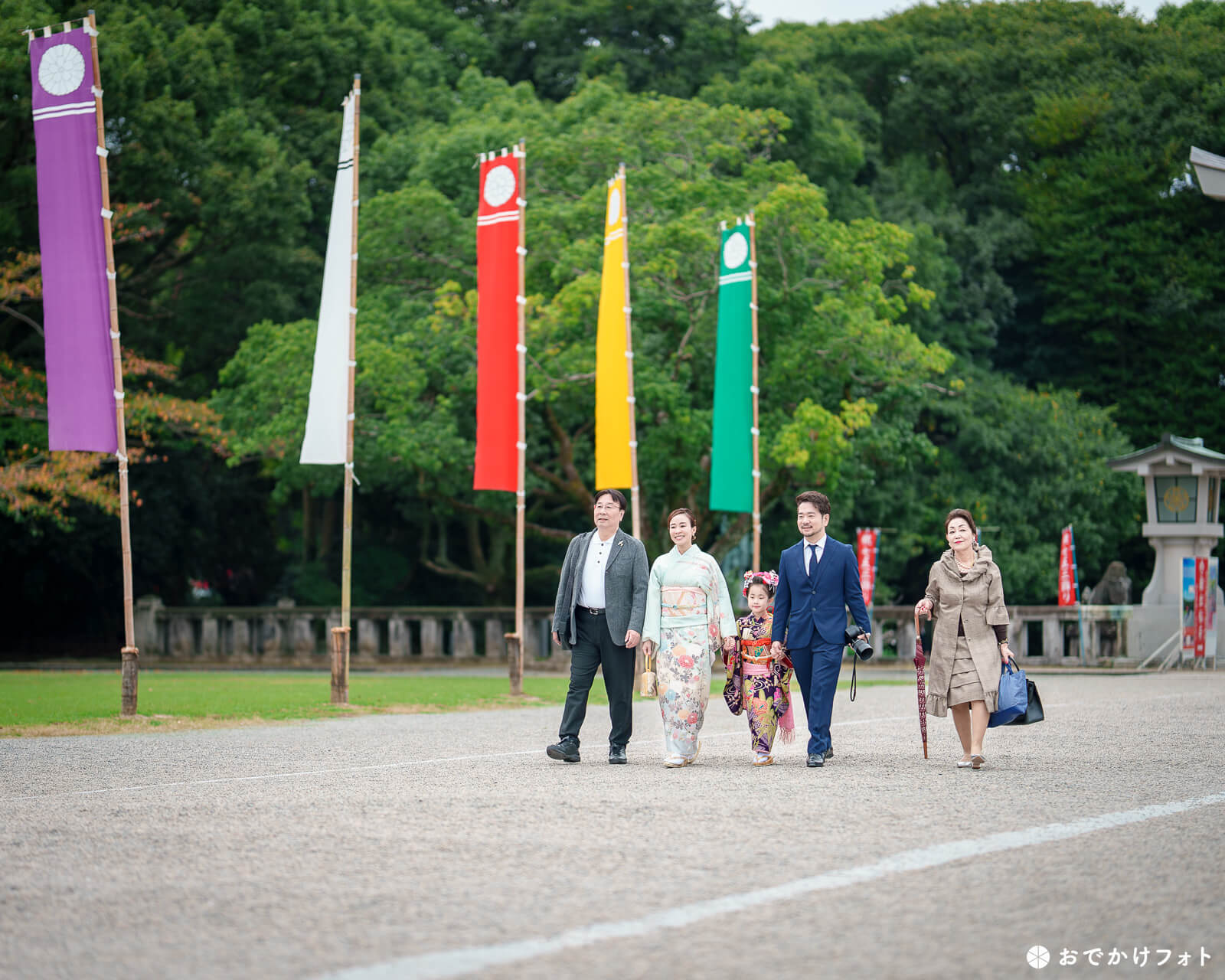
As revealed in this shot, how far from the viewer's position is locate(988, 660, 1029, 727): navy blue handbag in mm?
10250

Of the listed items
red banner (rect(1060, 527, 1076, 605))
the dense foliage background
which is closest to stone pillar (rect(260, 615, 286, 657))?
the dense foliage background

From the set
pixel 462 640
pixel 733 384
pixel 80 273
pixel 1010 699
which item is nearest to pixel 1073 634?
pixel 733 384

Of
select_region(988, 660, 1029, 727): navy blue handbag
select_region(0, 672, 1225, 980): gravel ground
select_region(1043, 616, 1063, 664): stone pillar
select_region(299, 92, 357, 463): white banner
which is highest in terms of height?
select_region(299, 92, 357, 463): white banner

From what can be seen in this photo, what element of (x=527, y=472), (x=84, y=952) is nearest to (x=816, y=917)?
(x=84, y=952)

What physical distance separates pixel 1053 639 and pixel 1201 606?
268 cm

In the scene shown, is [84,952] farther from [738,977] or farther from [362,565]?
[362,565]

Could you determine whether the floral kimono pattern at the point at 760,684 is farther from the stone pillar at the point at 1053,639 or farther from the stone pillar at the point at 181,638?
the stone pillar at the point at 181,638

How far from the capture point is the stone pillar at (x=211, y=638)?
3106 centimetres

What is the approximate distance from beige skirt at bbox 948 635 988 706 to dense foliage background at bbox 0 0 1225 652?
14986 millimetres

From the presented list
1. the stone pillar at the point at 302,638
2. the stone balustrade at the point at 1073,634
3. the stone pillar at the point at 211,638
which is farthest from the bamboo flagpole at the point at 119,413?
the stone pillar at the point at 211,638

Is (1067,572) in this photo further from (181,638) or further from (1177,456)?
(181,638)

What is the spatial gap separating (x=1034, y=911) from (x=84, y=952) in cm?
323

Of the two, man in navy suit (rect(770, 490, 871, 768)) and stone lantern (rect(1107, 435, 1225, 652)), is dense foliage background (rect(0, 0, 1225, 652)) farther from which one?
man in navy suit (rect(770, 490, 871, 768))

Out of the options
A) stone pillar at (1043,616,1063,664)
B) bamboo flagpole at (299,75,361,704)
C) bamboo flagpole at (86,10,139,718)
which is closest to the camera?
bamboo flagpole at (86,10,139,718)
